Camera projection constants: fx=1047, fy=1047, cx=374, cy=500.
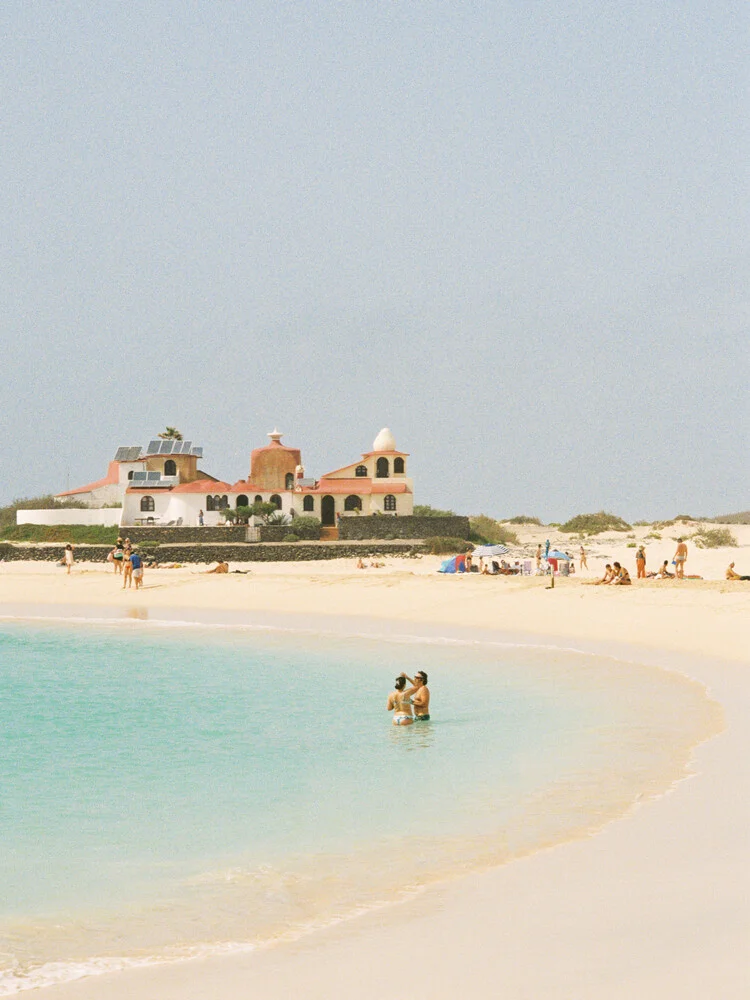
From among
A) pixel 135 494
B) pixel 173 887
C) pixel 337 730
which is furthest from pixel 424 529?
pixel 173 887

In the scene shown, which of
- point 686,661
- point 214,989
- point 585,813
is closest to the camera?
point 214,989

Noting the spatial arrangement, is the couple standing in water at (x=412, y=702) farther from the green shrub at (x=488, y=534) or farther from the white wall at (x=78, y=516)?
the white wall at (x=78, y=516)

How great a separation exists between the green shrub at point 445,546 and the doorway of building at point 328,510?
8.45 metres

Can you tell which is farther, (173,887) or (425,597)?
(425,597)

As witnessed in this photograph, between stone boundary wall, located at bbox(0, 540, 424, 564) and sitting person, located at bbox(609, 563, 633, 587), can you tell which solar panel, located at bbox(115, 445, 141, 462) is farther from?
sitting person, located at bbox(609, 563, 633, 587)

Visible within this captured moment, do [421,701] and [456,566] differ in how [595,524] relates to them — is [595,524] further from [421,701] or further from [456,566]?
[421,701]

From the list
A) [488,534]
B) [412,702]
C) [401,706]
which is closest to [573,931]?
[401,706]

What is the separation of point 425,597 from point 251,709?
15704 mm

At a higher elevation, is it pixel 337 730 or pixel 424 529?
pixel 424 529

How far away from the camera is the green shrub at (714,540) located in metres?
50.7

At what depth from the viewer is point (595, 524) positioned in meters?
64.0

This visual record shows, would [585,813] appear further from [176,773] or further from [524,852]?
[176,773]

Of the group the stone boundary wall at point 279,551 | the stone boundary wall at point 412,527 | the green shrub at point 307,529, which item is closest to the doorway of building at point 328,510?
the green shrub at point 307,529

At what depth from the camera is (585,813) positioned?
30.3 ft
